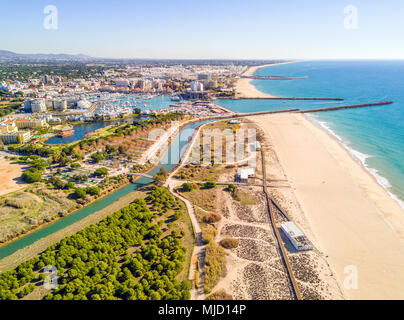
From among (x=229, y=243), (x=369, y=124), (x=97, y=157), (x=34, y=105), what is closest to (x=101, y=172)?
(x=97, y=157)

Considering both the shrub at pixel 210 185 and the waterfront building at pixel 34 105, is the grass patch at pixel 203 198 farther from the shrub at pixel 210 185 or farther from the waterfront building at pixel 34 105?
the waterfront building at pixel 34 105

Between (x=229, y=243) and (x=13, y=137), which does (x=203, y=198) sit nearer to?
(x=229, y=243)

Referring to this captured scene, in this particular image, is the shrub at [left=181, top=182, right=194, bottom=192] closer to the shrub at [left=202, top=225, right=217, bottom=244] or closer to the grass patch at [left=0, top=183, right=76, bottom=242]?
Result: the shrub at [left=202, top=225, right=217, bottom=244]

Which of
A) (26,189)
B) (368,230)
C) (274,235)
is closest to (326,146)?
(368,230)

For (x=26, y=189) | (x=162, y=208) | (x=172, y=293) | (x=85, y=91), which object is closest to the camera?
(x=172, y=293)

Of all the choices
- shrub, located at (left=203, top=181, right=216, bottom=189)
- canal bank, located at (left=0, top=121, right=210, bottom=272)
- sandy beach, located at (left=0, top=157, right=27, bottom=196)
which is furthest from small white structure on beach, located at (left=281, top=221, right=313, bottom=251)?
sandy beach, located at (left=0, top=157, right=27, bottom=196)
